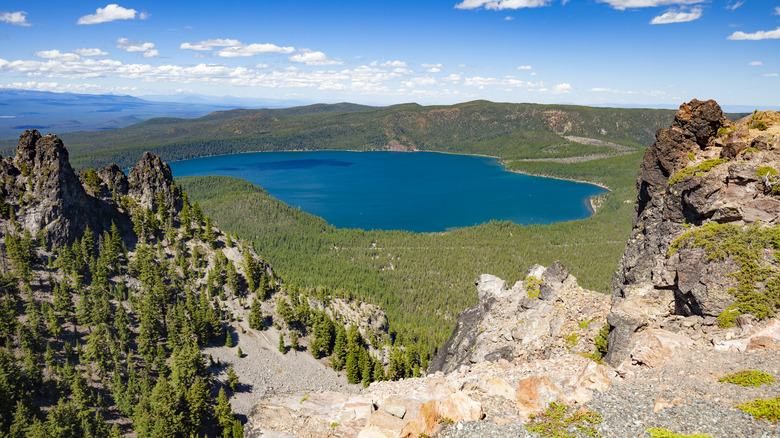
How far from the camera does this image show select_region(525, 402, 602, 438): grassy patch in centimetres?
2414

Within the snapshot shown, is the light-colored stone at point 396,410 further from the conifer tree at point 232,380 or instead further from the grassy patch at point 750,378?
the conifer tree at point 232,380

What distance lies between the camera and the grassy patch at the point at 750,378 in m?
24.1

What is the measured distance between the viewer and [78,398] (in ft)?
192

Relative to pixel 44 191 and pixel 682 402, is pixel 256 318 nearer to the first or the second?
pixel 44 191

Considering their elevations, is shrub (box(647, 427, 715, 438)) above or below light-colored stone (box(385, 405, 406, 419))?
above

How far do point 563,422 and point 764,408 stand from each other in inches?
407

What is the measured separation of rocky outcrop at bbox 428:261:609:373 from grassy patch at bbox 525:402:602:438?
1480 centimetres

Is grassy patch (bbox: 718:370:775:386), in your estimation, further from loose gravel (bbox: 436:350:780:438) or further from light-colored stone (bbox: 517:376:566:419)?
light-colored stone (bbox: 517:376:566:419)

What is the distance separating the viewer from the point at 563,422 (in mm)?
25281

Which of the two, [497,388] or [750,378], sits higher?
[750,378]

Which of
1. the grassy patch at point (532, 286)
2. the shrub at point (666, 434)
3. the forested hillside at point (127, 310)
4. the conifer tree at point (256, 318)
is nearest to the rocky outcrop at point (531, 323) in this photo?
the grassy patch at point (532, 286)

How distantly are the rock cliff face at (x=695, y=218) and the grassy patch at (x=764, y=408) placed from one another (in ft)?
33.2

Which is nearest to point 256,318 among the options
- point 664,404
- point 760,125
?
point 664,404

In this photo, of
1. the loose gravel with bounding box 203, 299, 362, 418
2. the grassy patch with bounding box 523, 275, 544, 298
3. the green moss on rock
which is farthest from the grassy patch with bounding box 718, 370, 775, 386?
the loose gravel with bounding box 203, 299, 362, 418
